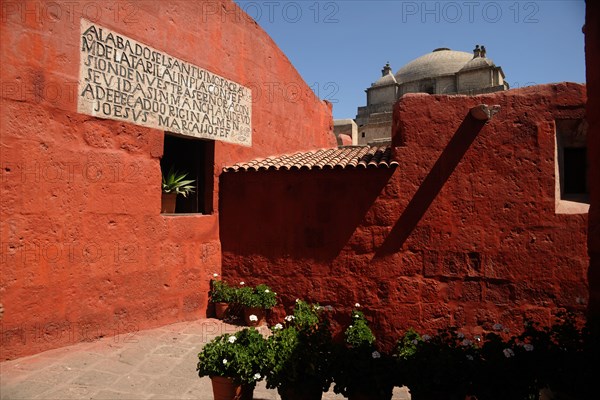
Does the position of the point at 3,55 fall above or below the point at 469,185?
above

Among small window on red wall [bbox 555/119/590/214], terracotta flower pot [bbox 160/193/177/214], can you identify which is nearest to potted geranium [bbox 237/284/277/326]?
terracotta flower pot [bbox 160/193/177/214]

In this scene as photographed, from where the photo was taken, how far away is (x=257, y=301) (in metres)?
6.72

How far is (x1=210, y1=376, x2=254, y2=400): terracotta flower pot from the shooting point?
3.47m

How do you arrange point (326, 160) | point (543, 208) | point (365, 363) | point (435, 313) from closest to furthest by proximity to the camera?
point (365, 363) < point (543, 208) < point (435, 313) < point (326, 160)

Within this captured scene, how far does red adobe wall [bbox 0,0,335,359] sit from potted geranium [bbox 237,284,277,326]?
84 cm

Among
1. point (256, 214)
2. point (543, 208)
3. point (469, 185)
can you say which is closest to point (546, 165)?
point (543, 208)

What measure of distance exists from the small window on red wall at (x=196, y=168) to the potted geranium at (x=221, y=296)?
142 centimetres

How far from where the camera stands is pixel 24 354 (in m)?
4.79

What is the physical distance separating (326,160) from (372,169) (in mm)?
1029

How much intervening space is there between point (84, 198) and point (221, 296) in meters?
2.95

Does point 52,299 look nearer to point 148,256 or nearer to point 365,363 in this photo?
point 148,256

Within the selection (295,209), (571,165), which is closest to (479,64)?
(571,165)

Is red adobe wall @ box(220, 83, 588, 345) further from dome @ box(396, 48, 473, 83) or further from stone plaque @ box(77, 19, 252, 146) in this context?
dome @ box(396, 48, 473, 83)

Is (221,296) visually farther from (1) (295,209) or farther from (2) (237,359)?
(2) (237,359)
